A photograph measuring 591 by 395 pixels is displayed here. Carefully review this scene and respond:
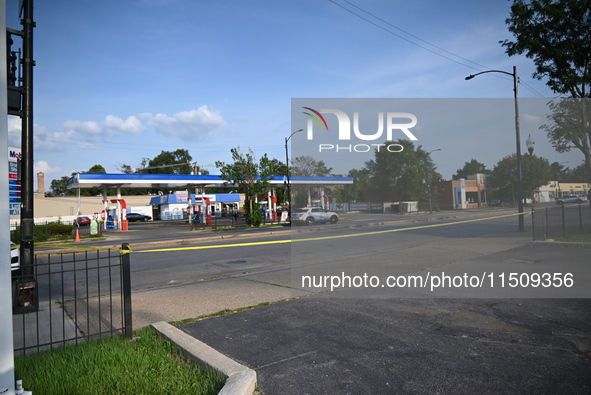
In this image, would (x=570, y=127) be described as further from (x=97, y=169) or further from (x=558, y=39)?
(x=97, y=169)

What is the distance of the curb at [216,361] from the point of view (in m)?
3.51

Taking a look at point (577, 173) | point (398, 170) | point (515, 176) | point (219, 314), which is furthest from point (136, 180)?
point (577, 173)

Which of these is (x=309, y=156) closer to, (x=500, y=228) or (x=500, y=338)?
(x=500, y=338)

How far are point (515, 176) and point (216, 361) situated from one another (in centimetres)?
1576

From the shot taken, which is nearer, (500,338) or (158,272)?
(500,338)

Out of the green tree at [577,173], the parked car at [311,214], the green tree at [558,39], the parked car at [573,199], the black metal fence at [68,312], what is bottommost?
the black metal fence at [68,312]

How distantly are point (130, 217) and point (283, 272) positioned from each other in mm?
51805

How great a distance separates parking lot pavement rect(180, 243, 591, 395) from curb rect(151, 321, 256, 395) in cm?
22

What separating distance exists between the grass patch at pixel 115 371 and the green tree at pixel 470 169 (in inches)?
320

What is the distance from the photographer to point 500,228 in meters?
21.0

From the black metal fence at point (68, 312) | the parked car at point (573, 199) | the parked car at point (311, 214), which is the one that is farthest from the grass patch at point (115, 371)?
the parked car at point (573, 199)

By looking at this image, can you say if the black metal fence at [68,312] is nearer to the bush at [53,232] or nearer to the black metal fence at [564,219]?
the black metal fence at [564,219]

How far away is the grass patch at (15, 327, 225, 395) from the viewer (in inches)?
143

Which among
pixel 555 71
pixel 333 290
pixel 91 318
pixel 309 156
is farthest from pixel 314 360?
pixel 555 71
